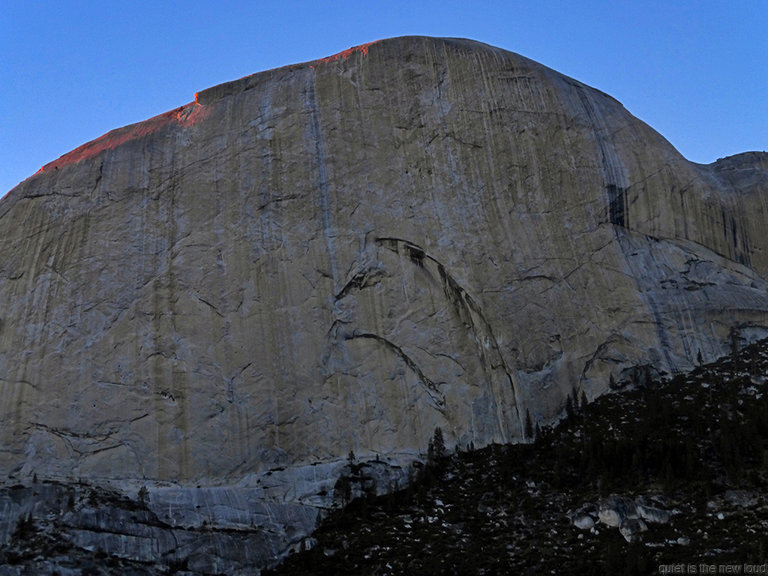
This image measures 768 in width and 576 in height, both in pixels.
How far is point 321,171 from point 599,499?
1794cm

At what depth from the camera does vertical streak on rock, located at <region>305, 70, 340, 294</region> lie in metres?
43.5

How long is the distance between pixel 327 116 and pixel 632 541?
882 inches

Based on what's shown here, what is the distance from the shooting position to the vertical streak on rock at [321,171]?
143ft

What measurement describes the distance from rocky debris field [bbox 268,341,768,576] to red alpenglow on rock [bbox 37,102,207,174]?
742 inches

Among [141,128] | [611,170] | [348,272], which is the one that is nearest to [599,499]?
[348,272]

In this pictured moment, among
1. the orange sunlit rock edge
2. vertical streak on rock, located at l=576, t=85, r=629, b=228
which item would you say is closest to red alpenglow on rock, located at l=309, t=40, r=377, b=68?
the orange sunlit rock edge

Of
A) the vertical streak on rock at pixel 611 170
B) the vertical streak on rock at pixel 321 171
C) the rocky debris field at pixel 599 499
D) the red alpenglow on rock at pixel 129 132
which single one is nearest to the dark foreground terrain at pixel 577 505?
the rocky debris field at pixel 599 499

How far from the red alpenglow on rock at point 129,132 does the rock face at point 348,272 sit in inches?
5.5

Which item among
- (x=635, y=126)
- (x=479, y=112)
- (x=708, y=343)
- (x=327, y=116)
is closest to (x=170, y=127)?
(x=327, y=116)

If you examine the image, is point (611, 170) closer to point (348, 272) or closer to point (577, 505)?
point (348, 272)

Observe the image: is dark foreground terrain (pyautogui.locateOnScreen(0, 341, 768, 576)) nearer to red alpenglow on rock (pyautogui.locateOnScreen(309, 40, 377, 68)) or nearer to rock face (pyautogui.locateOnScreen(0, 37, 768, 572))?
rock face (pyautogui.locateOnScreen(0, 37, 768, 572))

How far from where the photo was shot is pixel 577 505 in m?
35.9

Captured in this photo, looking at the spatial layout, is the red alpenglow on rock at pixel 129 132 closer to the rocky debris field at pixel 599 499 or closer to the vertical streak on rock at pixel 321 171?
the vertical streak on rock at pixel 321 171

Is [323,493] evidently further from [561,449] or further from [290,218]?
[290,218]
